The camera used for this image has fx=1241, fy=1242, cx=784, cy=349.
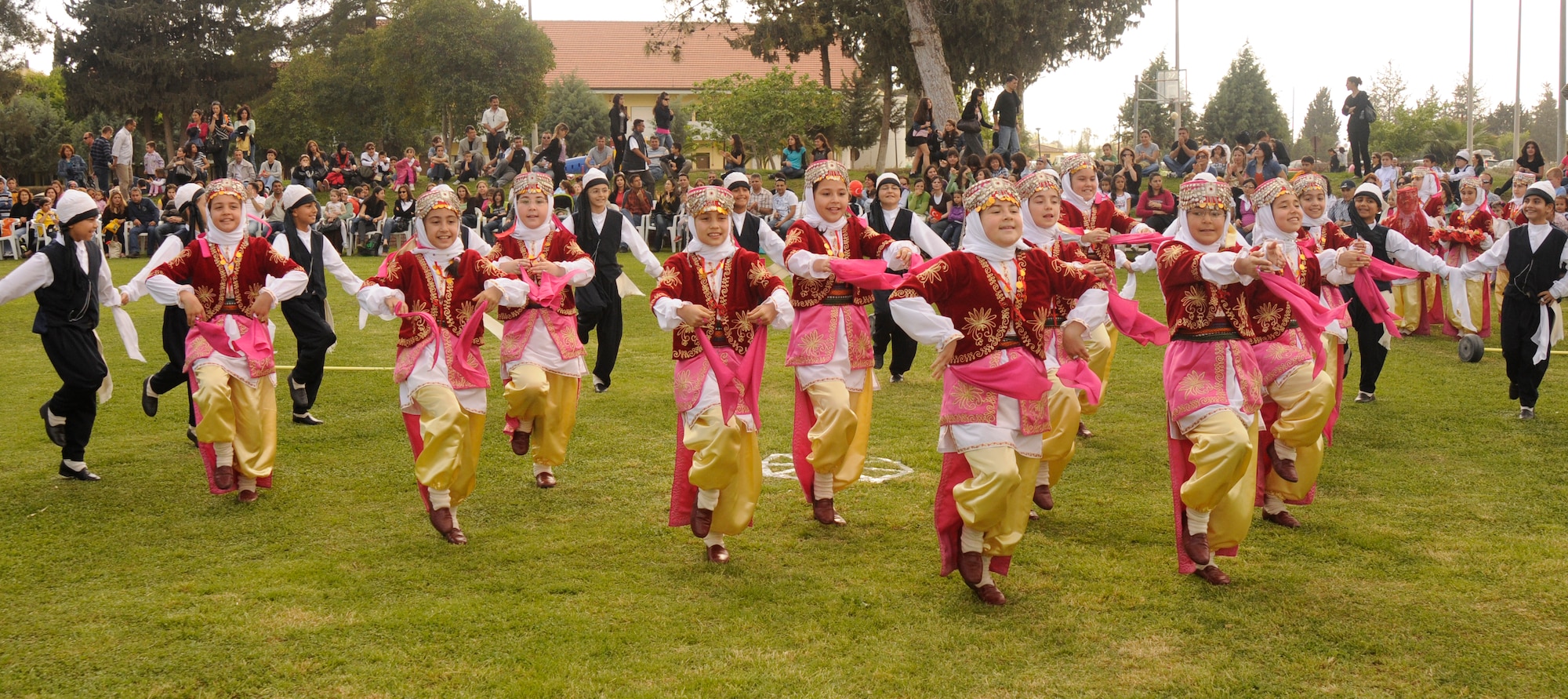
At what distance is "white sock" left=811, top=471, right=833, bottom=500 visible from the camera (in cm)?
686

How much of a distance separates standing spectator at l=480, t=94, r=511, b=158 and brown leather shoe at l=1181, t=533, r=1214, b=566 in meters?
23.1

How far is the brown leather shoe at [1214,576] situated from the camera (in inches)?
224

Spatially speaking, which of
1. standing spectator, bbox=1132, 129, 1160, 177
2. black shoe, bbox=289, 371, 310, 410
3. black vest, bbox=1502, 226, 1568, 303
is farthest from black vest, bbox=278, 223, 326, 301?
standing spectator, bbox=1132, 129, 1160, 177

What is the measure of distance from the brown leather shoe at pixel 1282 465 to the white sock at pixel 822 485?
238cm

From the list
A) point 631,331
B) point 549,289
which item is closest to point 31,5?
point 631,331

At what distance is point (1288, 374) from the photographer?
6480mm

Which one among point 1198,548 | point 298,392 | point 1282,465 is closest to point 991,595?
point 1198,548

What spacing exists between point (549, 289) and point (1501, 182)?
1115 inches

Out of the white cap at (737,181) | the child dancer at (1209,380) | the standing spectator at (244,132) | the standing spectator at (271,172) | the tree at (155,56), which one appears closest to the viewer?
the child dancer at (1209,380)

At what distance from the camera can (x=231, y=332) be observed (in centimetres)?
727

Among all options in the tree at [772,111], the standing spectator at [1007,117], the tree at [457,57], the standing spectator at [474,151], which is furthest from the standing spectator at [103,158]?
the standing spectator at [1007,117]

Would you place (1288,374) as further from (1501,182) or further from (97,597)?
(1501,182)

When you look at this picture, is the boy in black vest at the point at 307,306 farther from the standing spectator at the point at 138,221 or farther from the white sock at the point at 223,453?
the standing spectator at the point at 138,221

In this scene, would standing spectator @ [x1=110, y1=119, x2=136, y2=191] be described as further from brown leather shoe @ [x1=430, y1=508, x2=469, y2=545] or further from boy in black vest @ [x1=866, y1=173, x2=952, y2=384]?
brown leather shoe @ [x1=430, y1=508, x2=469, y2=545]
